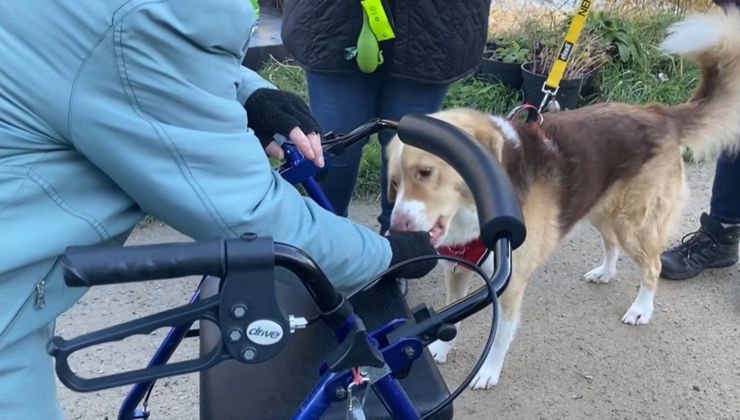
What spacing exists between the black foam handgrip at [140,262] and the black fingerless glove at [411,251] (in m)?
0.59

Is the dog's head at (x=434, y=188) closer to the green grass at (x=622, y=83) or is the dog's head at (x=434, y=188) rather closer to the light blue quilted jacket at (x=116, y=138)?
the light blue quilted jacket at (x=116, y=138)

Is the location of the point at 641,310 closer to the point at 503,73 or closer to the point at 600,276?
the point at 600,276

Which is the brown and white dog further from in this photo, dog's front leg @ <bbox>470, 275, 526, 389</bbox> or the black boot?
the black boot

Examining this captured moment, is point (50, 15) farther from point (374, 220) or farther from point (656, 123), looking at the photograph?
point (374, 220)

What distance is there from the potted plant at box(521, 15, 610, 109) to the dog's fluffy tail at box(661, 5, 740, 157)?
5.82 ft

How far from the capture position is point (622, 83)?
5.38 m

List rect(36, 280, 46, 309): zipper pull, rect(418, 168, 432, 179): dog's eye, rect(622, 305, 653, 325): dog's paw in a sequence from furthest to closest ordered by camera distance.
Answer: rect(622, 305, 653, 325): dog's paw
rect(418, 168, 432, 179): dog's eye
rect(36, 280, 46, 309): zipper pull

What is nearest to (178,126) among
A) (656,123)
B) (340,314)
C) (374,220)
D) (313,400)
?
(340,314)

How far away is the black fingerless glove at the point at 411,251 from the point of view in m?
1.58

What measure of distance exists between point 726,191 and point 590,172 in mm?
1002

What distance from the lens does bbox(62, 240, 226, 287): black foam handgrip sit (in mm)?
997

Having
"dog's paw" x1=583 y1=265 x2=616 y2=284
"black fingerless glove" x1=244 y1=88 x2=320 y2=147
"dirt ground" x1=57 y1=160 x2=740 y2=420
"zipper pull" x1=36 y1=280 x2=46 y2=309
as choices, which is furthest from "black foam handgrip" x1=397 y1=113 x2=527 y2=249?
"dog's paw" x1=583 y1=265 x2=616 y2=284

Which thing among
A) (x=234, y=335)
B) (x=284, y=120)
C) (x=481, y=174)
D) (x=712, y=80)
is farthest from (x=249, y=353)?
(x=712, y=80)

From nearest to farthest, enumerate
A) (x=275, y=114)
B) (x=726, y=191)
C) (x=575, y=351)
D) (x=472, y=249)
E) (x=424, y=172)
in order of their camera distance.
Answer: (x=275, y=114) → (x=424, y=172) → (x=472, y=249) → (x=575, y=351) → (x=726, y=191)
